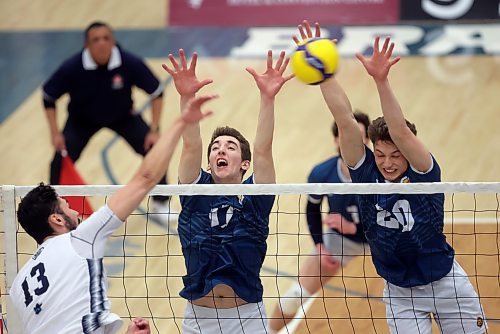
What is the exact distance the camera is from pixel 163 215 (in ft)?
40.0

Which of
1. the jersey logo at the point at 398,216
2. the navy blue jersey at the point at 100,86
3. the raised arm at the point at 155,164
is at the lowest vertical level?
the jersey logo at the point at 398,216

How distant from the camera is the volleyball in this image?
23.5 feet

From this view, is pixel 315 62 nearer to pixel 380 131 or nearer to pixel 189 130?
pixel 380 131

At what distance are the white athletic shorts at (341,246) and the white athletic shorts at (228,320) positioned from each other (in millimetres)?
2338

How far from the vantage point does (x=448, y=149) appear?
13.1m

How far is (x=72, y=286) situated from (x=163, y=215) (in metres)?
6.01

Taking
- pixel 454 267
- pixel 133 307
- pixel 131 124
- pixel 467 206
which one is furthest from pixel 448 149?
pixel 454 267

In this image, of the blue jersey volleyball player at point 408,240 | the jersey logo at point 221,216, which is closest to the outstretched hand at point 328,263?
the blue jersey volleyball player at point 408,240

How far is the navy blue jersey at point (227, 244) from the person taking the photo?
7215 mm

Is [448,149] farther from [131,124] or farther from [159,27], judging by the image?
[159,27]

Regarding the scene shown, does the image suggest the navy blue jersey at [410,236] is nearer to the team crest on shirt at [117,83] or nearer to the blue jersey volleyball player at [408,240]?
the blue jersey volleyball player at [408,240]

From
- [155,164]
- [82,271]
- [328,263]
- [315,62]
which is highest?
[315,62]

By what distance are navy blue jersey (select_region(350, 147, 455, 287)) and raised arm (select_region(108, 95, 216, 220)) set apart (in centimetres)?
169

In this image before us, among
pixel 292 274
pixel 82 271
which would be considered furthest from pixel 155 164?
pixel 292 274
